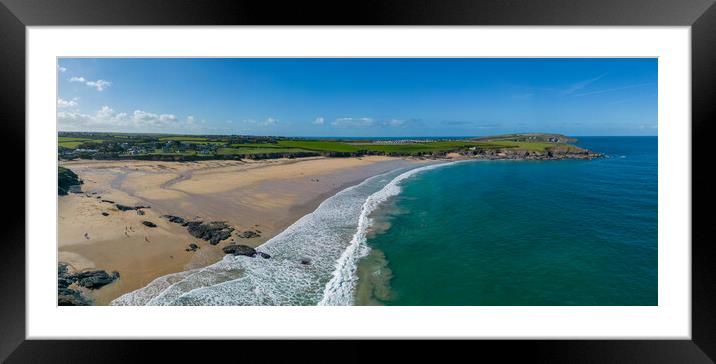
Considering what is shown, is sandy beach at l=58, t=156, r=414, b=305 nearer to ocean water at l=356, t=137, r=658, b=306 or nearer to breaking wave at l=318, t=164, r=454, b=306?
breaking wave at l=318, t=164, r=454, b=306

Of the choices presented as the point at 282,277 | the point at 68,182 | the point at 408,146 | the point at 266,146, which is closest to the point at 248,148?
the point at 266,146

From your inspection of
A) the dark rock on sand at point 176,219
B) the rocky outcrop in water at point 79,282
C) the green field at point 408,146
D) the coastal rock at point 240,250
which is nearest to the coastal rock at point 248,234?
the coastal rock at point 240,250

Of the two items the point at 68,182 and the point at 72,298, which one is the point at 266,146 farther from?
the point at 72,298

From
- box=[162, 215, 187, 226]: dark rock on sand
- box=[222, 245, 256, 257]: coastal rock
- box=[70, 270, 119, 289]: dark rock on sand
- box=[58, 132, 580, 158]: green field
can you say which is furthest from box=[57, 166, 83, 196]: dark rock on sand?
box=[222, 245, 256, 257]: coastal rock

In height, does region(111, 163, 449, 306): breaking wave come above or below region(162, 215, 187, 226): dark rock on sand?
below

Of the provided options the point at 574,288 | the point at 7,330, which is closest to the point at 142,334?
the point at 7,330

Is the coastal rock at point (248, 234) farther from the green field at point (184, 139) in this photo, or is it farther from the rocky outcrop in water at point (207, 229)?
the green field at point (184, 139)
